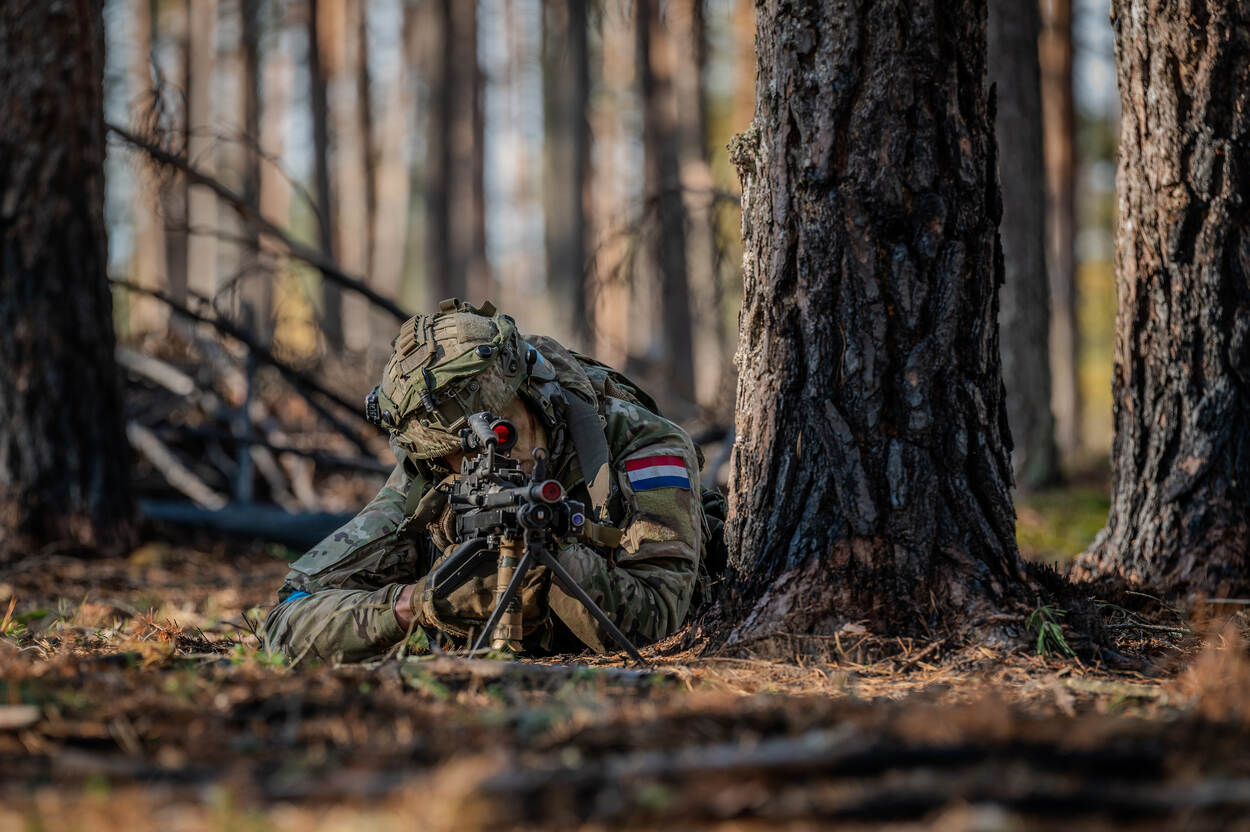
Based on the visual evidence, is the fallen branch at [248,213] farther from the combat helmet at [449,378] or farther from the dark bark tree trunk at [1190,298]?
the dark bark tree trunk at [1190,298]

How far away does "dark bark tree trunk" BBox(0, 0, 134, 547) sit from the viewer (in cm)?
607

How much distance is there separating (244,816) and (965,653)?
1.89m

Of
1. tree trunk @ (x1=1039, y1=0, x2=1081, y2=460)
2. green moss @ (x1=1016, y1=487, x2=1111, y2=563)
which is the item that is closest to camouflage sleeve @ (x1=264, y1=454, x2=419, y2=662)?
green moss @ (x1=1016, y1=487, x2=1111, y2=563)

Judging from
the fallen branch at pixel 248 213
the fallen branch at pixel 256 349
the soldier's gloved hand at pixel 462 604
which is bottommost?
the soldier's gloved hand at pixel 462 604

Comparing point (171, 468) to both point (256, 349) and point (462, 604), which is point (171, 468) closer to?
point (256, 349)

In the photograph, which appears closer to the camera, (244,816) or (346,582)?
(244,816)

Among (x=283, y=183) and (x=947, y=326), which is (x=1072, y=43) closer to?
(x=283, y=183)

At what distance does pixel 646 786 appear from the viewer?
5.74 feet

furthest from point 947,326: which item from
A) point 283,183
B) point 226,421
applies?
point 283,183

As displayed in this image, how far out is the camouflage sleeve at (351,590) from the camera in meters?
3.52

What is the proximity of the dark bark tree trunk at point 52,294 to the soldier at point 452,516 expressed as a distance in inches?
116

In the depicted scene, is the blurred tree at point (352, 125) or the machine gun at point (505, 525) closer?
the machine gun at point (505, 525)

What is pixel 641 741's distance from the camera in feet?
→ 6.54

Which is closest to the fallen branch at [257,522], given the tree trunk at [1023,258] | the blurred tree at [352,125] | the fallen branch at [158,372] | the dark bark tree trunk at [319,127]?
the fallen branch at [158,372]
